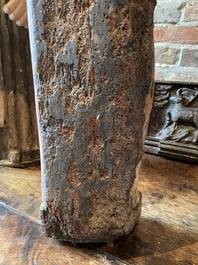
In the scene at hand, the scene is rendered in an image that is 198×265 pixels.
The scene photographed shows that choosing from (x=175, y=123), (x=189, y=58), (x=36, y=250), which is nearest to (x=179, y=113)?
(x=175, y=123)

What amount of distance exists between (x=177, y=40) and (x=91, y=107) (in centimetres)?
69

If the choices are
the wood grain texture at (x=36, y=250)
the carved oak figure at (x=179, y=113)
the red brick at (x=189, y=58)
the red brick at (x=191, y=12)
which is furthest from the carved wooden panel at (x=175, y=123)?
the wood grain texture at (x=36, y=250)

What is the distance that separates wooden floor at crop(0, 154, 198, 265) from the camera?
0.54 meters

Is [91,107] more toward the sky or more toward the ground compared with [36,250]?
more toward the sky

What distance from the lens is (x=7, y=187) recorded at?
0.81m

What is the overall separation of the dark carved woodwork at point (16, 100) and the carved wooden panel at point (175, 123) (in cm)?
43

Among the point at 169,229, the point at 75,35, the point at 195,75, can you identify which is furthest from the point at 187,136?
the point at 75,35

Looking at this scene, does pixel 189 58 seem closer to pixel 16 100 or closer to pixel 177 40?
pixel 177 40

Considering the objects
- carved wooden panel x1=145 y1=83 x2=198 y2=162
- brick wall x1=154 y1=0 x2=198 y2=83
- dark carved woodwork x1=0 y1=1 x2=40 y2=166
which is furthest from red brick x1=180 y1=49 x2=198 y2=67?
dark carved woodwork x1=0 y1=1 x2=40 y2=166

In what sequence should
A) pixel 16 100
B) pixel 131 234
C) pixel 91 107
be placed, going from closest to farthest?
1. pixel 91 107
2. pixel 131 234
3. pixel 16 100

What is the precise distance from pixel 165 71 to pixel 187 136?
11.1 inches

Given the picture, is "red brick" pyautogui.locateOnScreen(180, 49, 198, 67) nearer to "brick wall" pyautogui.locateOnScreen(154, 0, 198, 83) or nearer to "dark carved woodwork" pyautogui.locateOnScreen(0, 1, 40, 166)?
"brick wall" pyautogui.locateOnScreen(154, 0, 198, 83)

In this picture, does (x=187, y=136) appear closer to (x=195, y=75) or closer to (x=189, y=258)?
(x=195, y=75)

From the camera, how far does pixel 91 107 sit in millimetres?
485
